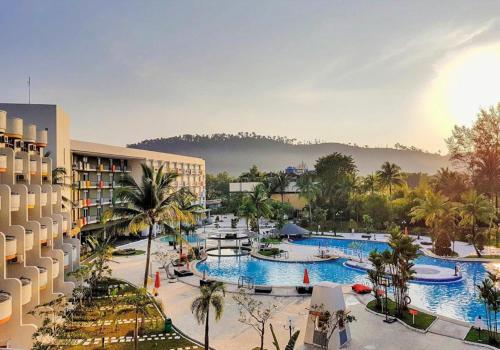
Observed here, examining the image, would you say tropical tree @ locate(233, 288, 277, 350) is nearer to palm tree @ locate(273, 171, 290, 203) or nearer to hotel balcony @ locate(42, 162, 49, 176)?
hotel balcony @ locate(42, 162, 49, 176)

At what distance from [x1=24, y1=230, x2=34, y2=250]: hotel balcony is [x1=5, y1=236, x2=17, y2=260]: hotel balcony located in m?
0.94

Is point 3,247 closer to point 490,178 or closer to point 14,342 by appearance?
point 14,342

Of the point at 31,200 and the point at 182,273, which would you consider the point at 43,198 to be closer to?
the point at 31,200

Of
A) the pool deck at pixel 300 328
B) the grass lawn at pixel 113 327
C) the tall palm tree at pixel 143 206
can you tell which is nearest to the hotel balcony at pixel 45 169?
the tall palm tree at pixel 143 206

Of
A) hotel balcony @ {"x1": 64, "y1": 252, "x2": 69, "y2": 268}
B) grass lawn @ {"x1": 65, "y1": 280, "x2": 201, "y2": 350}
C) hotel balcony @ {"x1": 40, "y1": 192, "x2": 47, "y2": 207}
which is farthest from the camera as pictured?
hotel balcony @ {"x1": 64, "y1": 252, "x2": 69, "y2": 268}

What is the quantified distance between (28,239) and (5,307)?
4.22m

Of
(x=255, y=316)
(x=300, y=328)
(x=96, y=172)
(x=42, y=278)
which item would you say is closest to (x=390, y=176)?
(x=96, y=172)

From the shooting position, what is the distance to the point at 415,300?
24.4m

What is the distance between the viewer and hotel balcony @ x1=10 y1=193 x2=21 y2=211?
17.4 m

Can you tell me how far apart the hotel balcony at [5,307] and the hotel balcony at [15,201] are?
4385 millimetres

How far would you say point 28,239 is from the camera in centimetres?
1777

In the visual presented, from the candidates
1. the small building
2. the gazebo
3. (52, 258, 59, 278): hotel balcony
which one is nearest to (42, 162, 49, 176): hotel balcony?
(52, 258, 59, 278): hotel balcony

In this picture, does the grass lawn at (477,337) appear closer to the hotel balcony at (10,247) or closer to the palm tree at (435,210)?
the hotel balcony at (10,247)

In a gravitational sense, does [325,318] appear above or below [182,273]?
above
